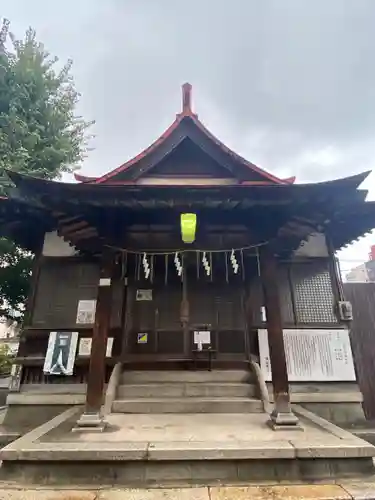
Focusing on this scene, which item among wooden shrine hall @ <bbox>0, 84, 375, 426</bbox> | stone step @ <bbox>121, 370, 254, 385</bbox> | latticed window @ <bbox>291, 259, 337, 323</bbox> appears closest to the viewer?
wooden shrine hall @ <bbox>0, 84, 375, 426</bbox>

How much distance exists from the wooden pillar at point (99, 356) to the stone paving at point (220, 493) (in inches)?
43.4

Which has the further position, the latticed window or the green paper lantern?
the latticed window

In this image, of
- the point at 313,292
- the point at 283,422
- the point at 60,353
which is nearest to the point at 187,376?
the point at 283,422

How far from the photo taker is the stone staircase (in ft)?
17.2

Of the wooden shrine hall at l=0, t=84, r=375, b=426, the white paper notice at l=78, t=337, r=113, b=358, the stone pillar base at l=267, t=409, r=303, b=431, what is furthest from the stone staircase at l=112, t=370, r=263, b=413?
the stone pillar base at l=267, t=409, r=303, b=431

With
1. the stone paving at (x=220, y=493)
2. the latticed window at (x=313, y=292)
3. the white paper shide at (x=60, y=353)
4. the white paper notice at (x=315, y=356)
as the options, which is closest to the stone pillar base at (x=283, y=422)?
the stone paving at (x=220, y=493)

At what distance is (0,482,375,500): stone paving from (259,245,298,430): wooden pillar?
1050 millimetres

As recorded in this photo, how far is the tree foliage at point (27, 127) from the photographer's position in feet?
29.1

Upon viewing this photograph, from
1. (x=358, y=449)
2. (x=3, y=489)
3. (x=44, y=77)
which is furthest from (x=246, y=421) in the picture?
(x=44, y=77)

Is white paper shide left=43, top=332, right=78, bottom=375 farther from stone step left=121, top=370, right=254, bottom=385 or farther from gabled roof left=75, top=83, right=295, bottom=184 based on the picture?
gabled roof left=75, top=83, right=295, bottom=184

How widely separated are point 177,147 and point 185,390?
600cm

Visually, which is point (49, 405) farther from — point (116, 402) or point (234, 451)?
point (234, 451)

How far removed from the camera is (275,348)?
15.8 feet

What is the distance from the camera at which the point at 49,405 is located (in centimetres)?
600
